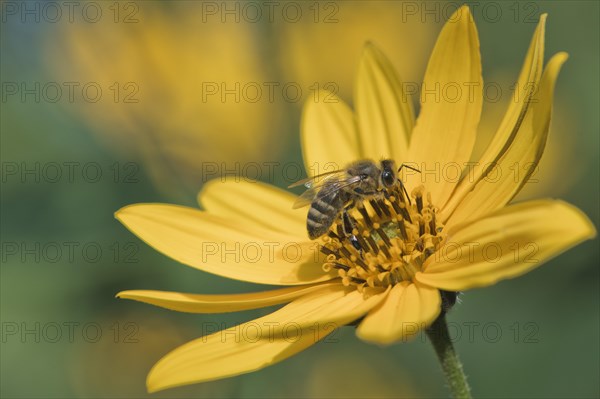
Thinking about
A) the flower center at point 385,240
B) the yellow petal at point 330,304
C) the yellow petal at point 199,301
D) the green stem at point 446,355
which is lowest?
the green stem at point 446,355

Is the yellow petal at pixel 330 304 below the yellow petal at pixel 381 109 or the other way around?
below

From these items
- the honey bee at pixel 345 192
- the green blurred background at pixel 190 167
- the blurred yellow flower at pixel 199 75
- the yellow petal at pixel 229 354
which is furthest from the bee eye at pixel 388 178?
the blurred yellow flower at pixel 199 75

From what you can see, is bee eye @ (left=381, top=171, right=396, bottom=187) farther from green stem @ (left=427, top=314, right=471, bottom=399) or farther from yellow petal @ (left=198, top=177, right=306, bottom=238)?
green stem @ (left=427, top=314, right=471, bottom=399)

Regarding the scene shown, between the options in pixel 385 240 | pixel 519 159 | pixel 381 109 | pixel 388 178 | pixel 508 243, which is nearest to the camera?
pixel 508 243

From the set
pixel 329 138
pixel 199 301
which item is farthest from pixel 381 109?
pixel 199 301

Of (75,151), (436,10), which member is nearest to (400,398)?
(75,151)

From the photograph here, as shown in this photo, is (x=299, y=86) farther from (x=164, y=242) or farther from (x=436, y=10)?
(x=164, y=242)

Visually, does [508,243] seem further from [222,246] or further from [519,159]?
[222,246]

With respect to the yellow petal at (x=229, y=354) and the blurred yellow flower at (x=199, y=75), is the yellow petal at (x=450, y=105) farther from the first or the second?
the blurred yellow flower at (x=199, y=75)

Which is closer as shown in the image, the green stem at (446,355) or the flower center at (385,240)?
the green stem at (446,355)
